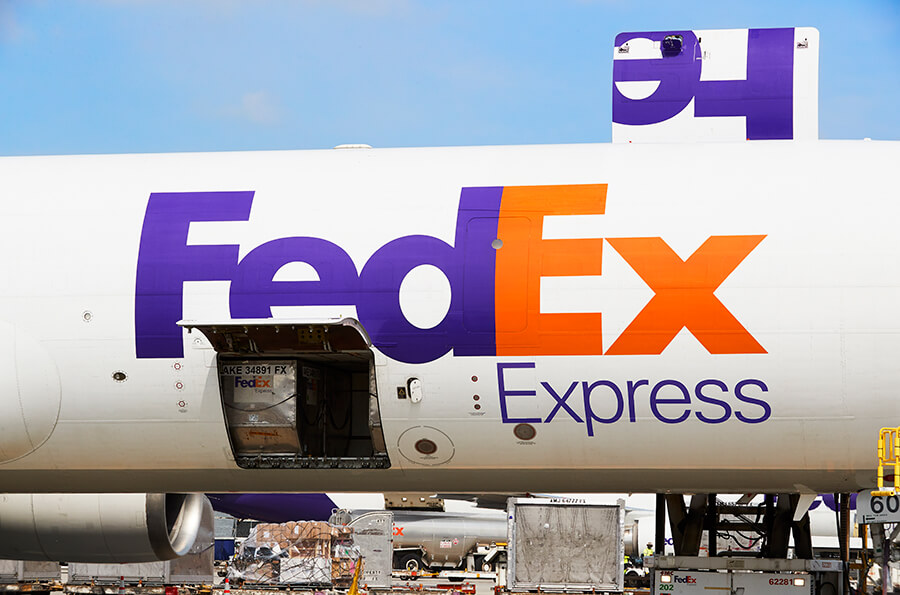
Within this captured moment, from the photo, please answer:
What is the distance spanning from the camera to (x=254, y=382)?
1374 cm

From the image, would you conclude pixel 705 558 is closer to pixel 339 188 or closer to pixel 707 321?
pixel 707 321

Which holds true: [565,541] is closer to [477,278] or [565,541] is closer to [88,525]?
[88,525]

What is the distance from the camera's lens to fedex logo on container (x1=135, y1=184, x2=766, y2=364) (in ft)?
41.6

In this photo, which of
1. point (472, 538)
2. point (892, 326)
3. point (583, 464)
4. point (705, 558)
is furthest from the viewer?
point (472, 538)

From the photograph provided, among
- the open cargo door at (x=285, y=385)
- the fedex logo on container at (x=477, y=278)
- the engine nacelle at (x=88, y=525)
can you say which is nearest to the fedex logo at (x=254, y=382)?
the open cargo door at (x=285, y=385)

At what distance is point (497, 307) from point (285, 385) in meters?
3.01

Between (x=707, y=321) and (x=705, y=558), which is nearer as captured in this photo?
(x=707, y=321)

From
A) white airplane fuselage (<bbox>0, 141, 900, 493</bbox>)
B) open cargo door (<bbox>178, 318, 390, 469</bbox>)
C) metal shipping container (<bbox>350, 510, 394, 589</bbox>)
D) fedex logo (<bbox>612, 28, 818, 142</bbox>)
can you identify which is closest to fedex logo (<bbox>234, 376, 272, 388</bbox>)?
open cargo door (<bbox>178, 318, 390, 469</bbox>)

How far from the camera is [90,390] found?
13.6m

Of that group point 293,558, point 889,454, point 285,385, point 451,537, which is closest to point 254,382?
point 285,385

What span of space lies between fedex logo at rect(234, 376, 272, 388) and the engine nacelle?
6.35 metres

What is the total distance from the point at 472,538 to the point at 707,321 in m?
33.8

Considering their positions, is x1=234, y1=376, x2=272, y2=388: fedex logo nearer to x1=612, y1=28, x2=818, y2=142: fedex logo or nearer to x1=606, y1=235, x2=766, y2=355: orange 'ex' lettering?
x1=606, y1=235, x2=766, y2=355: orange 'ex' lettering

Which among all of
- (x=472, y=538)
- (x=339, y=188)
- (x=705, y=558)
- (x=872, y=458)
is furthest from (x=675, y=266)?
(x=472, y=538)
